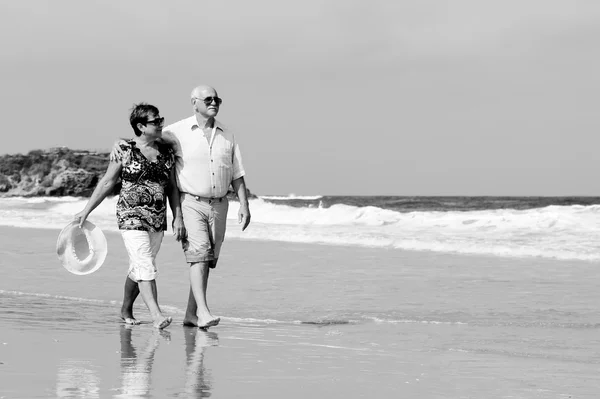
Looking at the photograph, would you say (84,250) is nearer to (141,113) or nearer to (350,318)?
(141,113)

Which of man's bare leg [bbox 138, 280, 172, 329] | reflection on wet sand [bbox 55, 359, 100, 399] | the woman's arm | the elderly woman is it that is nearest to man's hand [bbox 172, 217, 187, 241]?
the elderly woman

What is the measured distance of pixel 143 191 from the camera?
21.1ft

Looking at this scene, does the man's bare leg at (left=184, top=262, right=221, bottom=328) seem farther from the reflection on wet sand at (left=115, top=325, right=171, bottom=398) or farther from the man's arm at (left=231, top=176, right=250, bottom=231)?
the man's arm at (left=231, top=176, right=250, bottom=231)

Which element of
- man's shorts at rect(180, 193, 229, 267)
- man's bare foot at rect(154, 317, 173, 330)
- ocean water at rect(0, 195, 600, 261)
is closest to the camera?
man's bare foot at rect(154, 317, 173, 330)

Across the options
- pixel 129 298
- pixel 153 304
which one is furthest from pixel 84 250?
pixel 153 304

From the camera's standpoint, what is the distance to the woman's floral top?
642cm

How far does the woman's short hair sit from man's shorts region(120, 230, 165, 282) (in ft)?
2.47

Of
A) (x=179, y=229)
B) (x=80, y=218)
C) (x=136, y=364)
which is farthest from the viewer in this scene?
(x=80, y=218)

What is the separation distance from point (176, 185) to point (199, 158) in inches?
12.2

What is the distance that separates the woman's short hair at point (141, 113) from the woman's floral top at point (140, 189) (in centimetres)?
13

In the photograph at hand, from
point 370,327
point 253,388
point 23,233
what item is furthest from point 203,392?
point 23,233

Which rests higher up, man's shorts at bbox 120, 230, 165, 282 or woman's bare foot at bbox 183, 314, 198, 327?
man's shorts at bbox 120, 230, 165, 282

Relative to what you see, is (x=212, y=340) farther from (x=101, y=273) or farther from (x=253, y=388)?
(x=101, y=273)

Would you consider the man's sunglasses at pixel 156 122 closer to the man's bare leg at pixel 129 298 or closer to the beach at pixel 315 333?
the man's bare leg at pixel 129 298
